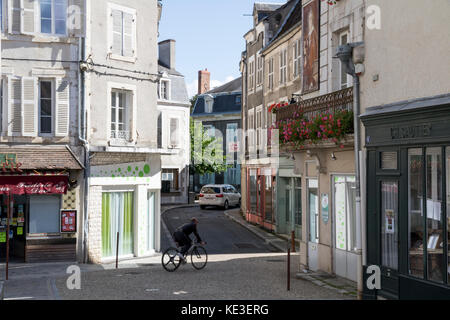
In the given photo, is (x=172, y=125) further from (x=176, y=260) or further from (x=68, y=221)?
(x=176, y=260)

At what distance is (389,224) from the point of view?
11.0m

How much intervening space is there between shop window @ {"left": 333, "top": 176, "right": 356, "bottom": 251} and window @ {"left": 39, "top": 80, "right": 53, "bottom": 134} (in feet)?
28.8

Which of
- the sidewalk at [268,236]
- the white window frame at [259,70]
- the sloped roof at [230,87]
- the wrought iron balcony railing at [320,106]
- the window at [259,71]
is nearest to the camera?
the wrought iron balcony railing at [320,106]

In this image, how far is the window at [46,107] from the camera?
706 inches

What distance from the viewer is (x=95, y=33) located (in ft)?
60.3

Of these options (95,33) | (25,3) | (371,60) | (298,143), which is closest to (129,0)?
(95,33)

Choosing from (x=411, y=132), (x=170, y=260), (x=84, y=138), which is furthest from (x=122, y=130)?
(x=411, y=132)

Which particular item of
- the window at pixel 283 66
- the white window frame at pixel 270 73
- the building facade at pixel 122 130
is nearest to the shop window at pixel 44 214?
the building facade at pixel 122 130

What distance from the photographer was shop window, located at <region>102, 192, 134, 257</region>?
1862cm

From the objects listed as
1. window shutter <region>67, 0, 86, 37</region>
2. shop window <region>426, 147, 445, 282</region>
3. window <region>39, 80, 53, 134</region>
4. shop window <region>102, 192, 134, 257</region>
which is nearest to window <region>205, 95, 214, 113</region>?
shop window <region>102, 192, 134, 257</region>

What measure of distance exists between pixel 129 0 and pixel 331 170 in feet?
30.0

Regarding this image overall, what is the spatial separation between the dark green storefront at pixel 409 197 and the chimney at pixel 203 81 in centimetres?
5207

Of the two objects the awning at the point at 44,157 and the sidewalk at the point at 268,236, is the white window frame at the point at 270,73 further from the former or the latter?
the awning at the point at 44,157
